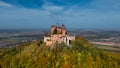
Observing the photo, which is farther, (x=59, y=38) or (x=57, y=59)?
(x=59, y=38)

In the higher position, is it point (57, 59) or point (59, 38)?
point (59, 38)

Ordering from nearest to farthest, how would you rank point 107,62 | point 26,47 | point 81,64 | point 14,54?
point 81,64 < point 107,62 < point 14,54 < point 26,47

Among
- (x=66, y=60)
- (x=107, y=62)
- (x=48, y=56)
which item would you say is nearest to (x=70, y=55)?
(x=66, y=60)

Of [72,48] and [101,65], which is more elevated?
[72,48]

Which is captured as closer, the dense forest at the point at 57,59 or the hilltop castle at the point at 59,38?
the dense forest at the point at 57,59

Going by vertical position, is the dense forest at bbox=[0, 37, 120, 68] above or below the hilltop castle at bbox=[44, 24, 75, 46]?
below

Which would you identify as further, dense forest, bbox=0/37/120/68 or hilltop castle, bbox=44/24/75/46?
hilltop castle, bbox=44/24/75/46

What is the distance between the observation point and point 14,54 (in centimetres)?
7656

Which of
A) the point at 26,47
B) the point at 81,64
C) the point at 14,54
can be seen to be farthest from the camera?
the point at 26,47

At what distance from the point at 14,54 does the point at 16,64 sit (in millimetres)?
9386

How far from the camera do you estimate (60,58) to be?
67.0 metres

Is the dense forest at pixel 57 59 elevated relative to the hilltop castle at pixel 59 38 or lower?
lower

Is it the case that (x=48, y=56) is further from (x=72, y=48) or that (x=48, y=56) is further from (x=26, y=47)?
(x=26, y=47)

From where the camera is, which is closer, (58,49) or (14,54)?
(58,49)
